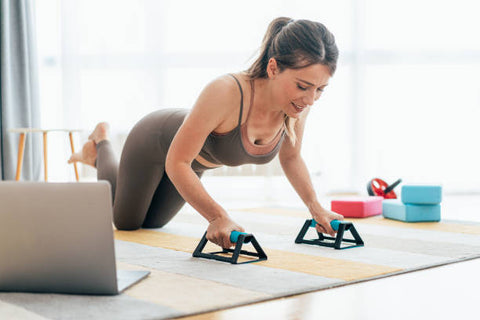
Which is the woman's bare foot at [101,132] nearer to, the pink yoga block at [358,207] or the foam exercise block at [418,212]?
the pink yoga block at [358,207]

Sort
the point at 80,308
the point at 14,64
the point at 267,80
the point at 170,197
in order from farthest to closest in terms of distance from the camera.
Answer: the point at 14,64, the point at 170,197, the point at 267,80, the point at 80,308

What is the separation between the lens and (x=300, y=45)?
1555 mm

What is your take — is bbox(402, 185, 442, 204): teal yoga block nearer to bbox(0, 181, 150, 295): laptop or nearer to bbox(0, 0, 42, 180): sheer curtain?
bbox(0, 181, 150, 295): laptop

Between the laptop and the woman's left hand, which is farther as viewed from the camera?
the woman's left hand

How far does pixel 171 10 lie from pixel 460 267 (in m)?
3.08

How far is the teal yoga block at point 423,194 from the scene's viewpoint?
2438 millimetres

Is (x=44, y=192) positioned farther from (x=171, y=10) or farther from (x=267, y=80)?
(x=171, y=10)

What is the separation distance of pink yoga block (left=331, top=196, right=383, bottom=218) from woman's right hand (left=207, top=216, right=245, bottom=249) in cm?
124

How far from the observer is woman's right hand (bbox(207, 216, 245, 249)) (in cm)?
151

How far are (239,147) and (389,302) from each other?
739 millimetres

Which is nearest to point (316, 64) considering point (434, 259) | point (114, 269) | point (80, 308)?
point (434, 259)

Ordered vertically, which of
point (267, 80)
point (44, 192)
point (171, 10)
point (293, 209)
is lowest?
point (293, 209)

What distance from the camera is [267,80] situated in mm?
A: 1702

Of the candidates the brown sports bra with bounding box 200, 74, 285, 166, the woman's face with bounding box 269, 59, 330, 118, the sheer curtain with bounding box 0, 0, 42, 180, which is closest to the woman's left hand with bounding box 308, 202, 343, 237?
the brown sports bra with bounding box 200, 74, 285, 166
